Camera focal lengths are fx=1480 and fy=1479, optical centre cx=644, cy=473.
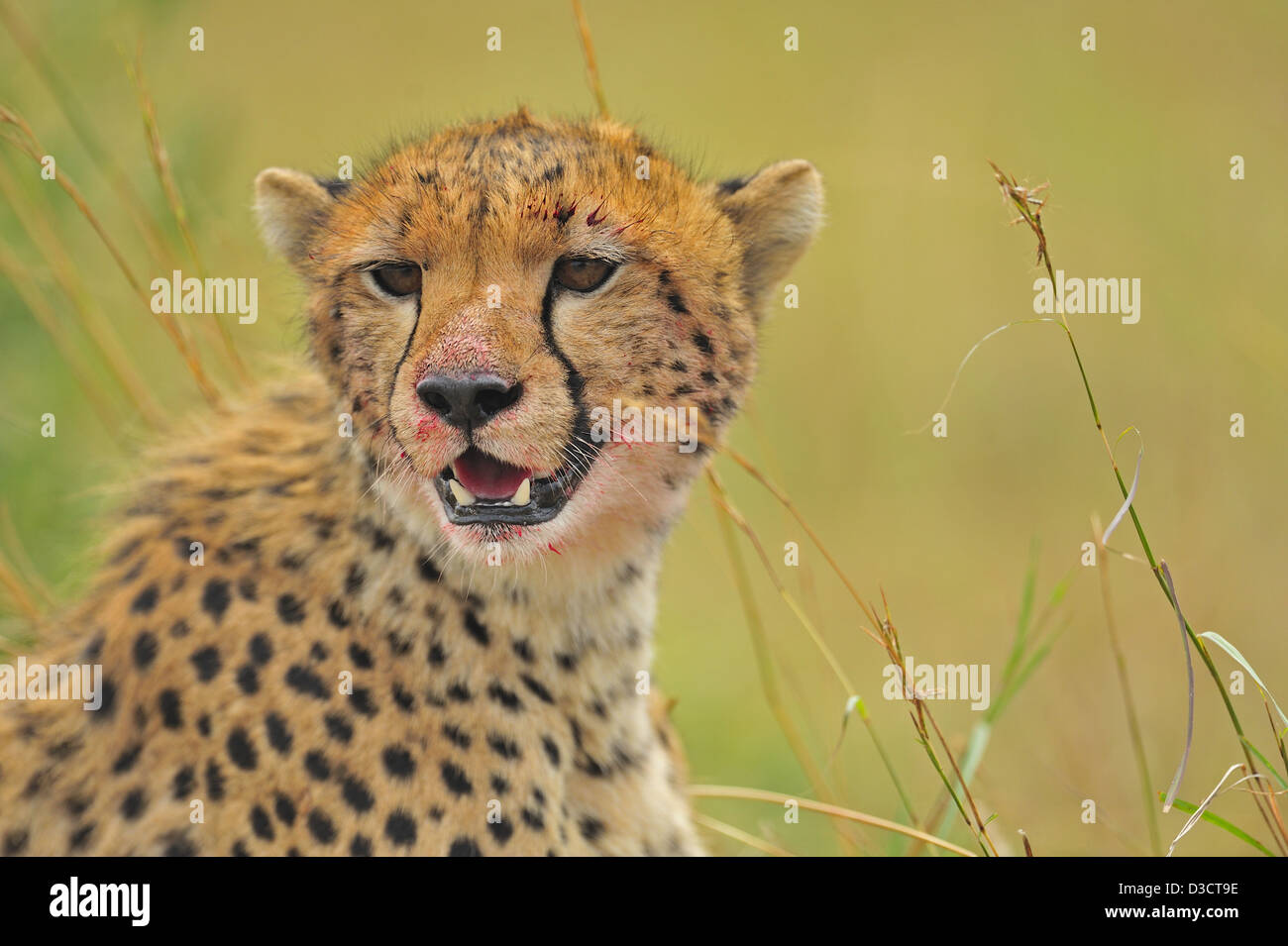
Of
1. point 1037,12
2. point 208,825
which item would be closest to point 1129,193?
point 1037,12

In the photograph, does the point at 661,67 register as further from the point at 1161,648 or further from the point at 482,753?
the point at 482,753

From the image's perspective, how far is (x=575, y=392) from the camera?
8.27ft

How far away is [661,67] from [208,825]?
887 cm

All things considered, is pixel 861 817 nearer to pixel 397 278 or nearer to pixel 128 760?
pixel 397 278

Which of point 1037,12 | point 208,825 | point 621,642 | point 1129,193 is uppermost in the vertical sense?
point 1037,12

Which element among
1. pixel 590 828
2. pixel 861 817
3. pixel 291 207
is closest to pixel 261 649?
pixel 590 828

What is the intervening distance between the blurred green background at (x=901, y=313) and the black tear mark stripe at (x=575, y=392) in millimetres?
601

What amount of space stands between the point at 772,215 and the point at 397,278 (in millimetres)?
776

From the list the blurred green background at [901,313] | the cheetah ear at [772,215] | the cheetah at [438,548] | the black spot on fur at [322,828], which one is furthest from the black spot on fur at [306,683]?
the cheetah ear at [772,215]

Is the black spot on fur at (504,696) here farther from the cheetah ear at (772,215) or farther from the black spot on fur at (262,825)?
the cheetah ear at (772,215)

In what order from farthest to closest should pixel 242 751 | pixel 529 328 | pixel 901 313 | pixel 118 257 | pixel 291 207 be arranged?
pixel 901 313 < pixel 118 257 < pixel 291 207 < pixel 242 751 < pixel 529 328

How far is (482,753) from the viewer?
272cm

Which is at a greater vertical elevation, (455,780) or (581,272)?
(581,272)

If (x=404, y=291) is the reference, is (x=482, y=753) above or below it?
below
